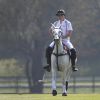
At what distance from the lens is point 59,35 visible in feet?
65.0

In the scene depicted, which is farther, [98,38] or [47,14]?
[98,38]

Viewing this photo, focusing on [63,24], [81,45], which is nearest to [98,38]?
[81,45]

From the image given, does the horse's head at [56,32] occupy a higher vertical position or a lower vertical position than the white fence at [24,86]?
lower

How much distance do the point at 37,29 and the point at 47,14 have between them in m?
1.26

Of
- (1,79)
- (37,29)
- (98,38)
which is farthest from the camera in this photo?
(98,38)

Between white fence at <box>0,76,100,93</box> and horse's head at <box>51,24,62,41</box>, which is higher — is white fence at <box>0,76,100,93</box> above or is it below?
above

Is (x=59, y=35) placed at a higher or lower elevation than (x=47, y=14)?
lower

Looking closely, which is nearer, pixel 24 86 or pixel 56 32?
pixel 56 32

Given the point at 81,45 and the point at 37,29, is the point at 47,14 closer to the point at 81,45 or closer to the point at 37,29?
the point at 37,29

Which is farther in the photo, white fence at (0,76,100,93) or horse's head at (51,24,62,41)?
white fence at (0,76,100,93)

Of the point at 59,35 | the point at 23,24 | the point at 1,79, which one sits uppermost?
the point at 23,24

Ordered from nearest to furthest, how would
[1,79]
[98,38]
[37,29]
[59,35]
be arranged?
[59,35]
[37,29]
[1,79]
[98,38]

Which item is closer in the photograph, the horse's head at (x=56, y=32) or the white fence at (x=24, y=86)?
the horse's head at (x=56, y=32)

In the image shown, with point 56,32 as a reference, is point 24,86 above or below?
above
